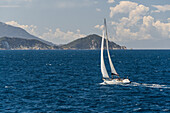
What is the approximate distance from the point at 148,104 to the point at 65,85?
29368mm

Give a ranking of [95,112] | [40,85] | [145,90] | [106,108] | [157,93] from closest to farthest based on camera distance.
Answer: [95,112] → [106,108] → [157,93] → [145,90] → [40,85]

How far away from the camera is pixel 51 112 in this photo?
47.1 metres

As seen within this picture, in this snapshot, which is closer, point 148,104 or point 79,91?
point 148,104

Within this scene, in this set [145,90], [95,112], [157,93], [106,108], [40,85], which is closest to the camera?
[95,112]

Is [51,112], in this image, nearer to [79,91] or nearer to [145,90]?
[79,91]

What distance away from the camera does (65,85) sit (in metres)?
75.8

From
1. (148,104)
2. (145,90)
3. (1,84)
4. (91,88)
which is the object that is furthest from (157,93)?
(1,84)

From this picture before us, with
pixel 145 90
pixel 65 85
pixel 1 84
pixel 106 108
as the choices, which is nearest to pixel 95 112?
pixel 106 108

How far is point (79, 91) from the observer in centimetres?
6625

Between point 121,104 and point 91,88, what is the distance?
1846 centimetres

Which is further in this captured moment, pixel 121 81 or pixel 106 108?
pixel 121 81

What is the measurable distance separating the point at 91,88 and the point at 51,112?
24713 millimetres

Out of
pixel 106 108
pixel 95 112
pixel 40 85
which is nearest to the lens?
pixel 95 112

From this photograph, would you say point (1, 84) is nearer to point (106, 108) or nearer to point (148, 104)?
point (106, 108)
